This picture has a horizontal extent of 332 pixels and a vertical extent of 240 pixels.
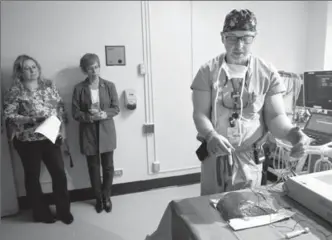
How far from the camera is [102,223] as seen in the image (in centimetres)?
230

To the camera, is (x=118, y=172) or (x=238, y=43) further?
(x=118, y=172)

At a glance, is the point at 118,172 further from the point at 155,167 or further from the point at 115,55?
the point at 115,55

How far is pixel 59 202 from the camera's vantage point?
2307mm

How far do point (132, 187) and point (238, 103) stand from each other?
6.53ft

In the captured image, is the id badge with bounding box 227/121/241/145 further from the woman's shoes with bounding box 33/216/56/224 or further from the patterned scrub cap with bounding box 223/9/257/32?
the woman's shoes with bounding box 33/216/56/224

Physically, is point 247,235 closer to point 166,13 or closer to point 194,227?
point 194,227

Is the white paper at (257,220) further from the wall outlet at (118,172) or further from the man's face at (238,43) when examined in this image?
the wall outlet at (118,172)

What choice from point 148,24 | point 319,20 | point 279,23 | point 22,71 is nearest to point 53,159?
point 22,71

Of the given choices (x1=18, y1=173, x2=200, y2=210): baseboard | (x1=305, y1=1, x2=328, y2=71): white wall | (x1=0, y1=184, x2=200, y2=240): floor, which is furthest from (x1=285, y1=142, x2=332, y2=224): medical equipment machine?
(x1=305, y1=1, x2=328, y2=71): white wall

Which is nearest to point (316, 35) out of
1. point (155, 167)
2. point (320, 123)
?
point (320, 123)

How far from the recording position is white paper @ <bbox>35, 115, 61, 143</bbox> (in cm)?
206

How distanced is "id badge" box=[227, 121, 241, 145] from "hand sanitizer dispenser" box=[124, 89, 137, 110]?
1.58 metres

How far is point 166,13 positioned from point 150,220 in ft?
6.69

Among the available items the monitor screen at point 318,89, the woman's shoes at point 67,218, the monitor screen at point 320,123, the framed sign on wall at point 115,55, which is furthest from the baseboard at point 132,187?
the monitor screen at point 318,89
